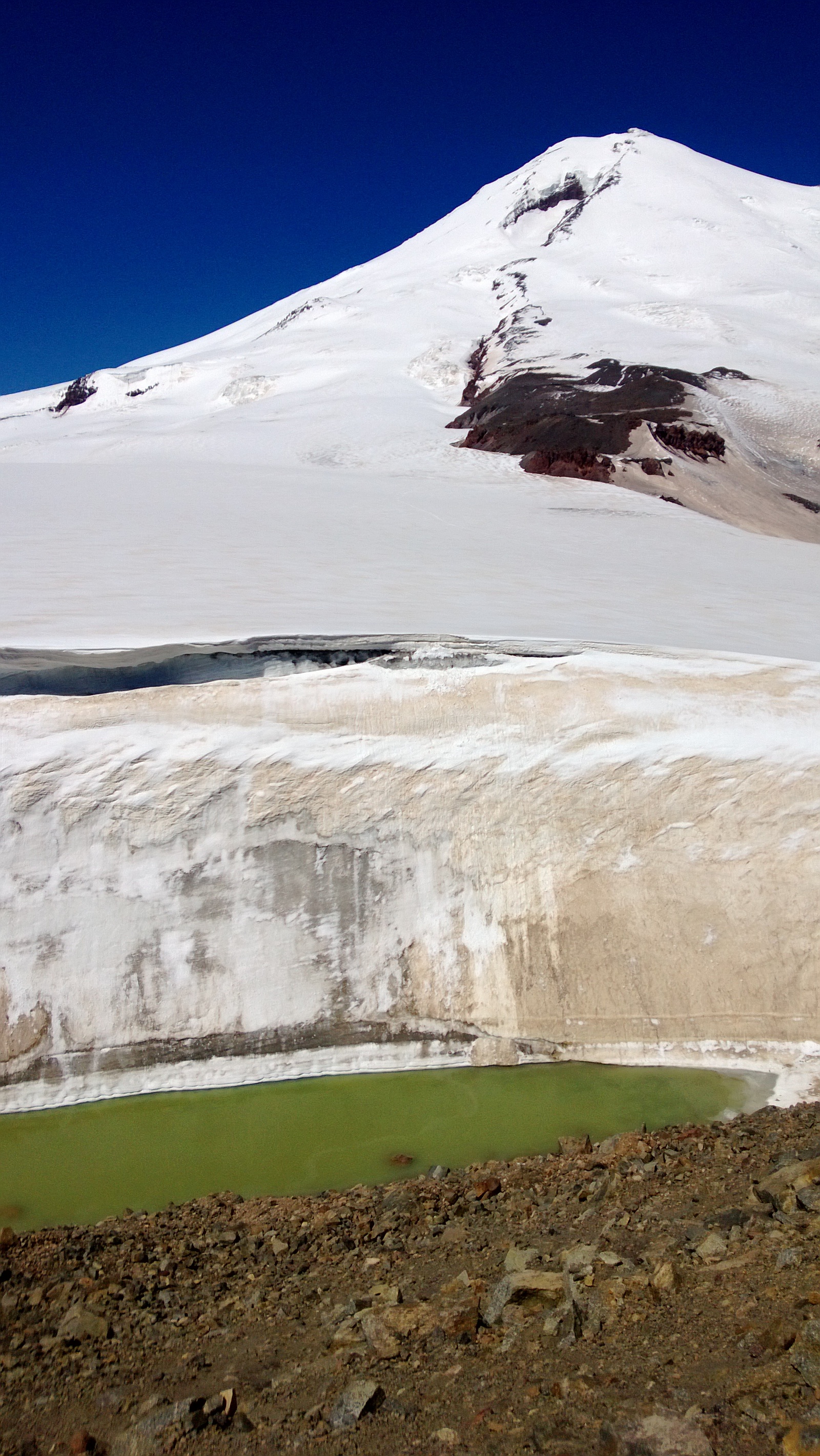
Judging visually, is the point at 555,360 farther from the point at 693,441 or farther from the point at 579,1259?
the point at 579,1259

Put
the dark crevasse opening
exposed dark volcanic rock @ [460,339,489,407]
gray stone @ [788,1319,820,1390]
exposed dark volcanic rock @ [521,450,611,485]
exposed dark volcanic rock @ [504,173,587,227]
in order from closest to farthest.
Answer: gray stone @ [788,1319,820,1390] < the dark crevasse opening < exposed dark volcanic rock @ [521,450,611,485] < exposed dark volcanic rock @ [460,339,489,407] < exposed dark volcanic rock @ [504,173,587,227]

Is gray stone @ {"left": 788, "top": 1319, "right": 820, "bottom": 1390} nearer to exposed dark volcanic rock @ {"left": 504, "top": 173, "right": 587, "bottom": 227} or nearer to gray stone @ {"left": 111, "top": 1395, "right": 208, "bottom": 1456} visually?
gray stone @ {"left": 111, "top": 1395, "right": 208, "bottom": 1456}

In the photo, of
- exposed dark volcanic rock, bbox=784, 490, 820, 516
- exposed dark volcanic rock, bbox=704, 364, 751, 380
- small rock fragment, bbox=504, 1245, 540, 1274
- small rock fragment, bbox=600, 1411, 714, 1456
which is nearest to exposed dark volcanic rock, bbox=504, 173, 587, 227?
exposed dark volcanic rock, bbox=704, 364, 751, 380

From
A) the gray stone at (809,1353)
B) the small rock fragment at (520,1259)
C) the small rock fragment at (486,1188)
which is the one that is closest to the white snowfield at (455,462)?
the small rock fragment at (486,1188)

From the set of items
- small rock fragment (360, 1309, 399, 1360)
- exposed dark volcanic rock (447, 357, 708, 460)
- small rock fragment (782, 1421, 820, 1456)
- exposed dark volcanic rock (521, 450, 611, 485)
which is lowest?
small rock fragment (360, 1309, 399, 1360)

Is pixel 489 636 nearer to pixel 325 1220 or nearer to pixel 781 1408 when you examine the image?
pixel 325 1220

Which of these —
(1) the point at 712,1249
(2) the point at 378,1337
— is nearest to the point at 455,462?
(1) the point at 712,1249
